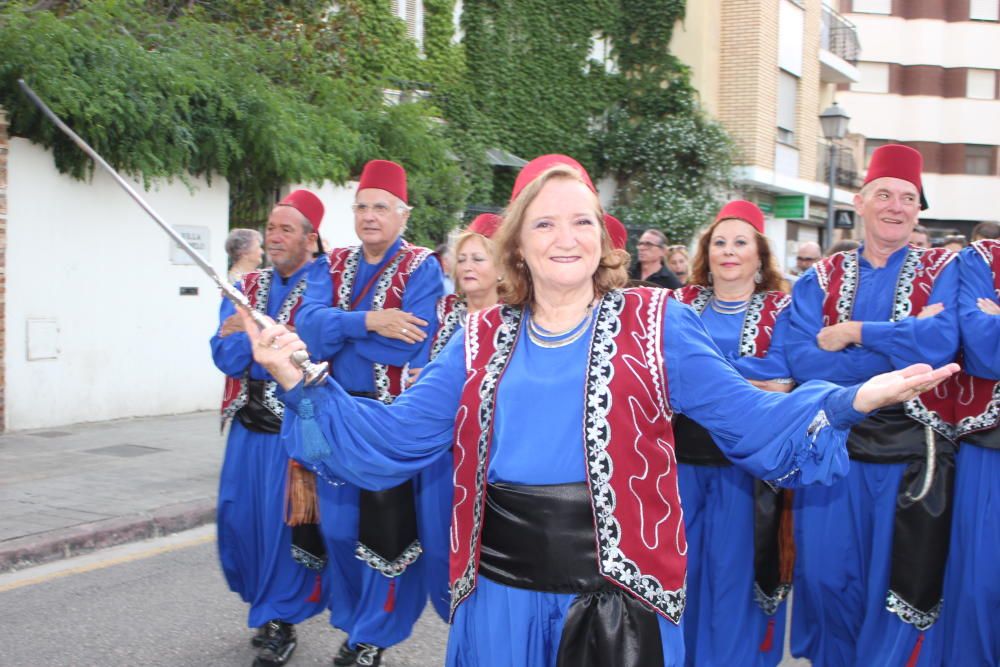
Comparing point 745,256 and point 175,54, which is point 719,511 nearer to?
point 745,256

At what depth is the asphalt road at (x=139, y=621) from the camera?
5035mm

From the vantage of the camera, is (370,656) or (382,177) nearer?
(370,656)

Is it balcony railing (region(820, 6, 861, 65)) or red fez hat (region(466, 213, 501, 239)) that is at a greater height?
balcony railing (region(820, 6, 861, 65))

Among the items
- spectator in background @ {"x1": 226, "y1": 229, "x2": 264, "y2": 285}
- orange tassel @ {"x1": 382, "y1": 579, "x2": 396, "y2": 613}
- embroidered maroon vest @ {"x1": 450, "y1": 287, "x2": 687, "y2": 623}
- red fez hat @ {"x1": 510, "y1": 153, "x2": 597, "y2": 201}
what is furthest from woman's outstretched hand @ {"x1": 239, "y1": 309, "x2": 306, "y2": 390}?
spectator in background @ {"x1": 226, "y1": 229, "x2": 264, "y2": 285}

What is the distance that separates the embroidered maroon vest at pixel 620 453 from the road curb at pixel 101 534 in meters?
4.64

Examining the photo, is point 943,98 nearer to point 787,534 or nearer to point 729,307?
point 729,307

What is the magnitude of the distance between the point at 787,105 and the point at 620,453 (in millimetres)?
26365

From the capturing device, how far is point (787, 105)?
27312 millimetres

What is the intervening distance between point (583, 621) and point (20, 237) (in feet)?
30.9

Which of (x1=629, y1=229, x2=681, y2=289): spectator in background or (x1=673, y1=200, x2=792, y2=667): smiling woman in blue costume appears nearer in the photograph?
(x1=673, y1=200, x2=792, y2=667): smiling woman in blue costume

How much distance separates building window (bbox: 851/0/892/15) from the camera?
40031 mm

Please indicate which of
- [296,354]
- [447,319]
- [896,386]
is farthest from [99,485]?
[896,386]

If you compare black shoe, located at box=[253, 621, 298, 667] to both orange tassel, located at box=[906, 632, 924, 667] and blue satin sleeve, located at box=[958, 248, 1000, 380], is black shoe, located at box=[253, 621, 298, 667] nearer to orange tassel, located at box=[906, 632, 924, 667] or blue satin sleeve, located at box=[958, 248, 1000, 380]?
orange tassel, located at box=[906, 632, 924, 667]

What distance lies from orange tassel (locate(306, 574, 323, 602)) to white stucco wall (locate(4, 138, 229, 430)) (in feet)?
21.5
